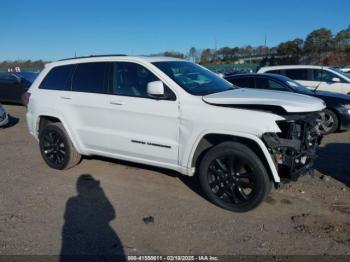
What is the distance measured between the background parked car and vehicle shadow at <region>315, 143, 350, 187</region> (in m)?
5.15

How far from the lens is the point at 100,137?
5.84 metres

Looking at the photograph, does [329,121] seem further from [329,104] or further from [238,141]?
[238,141]

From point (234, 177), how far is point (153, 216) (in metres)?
1.09

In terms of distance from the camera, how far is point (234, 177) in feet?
15.2

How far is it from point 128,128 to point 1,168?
9.72 feet

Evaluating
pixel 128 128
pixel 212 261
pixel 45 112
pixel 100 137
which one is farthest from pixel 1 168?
pixel 212 261

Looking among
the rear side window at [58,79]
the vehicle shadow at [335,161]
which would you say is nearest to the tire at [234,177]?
the vehicle shadow at [335,161]

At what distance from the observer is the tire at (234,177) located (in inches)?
175

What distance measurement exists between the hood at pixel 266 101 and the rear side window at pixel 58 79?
8.63 ft

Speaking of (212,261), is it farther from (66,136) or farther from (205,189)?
(66,136)

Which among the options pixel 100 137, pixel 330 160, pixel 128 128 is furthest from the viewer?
pixel 330 160

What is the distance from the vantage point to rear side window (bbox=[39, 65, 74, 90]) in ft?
Result: 20.7

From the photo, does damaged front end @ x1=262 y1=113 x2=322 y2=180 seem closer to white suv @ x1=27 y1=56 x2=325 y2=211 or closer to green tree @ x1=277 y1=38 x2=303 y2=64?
white suv @ x1=27 y1=56 x2=325 y2=211

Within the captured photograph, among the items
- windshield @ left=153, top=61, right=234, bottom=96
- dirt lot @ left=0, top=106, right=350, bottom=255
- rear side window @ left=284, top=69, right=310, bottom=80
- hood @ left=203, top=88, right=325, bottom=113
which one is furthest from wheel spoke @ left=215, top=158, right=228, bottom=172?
rear side window @ left=284, top=69, right=310, bottom=80
